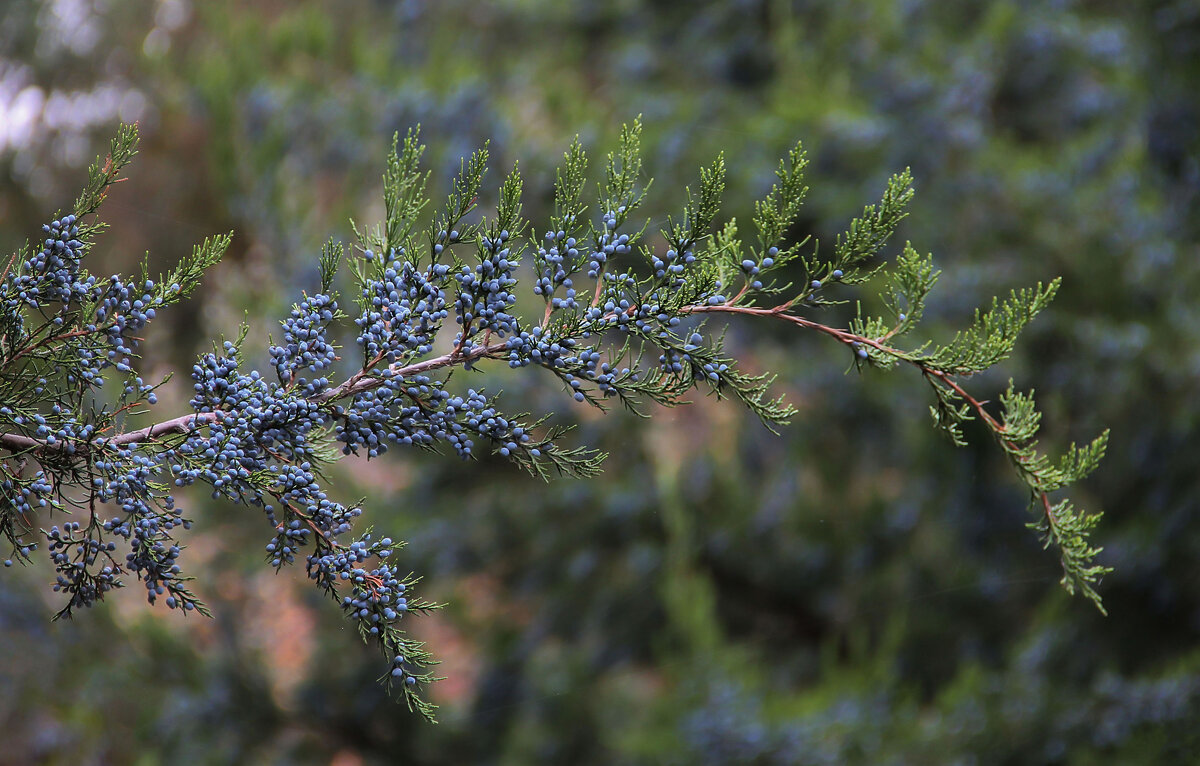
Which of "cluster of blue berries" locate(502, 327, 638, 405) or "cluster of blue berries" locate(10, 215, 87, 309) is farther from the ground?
"cluster of blue berries" locate(10, 215, 87, 309)

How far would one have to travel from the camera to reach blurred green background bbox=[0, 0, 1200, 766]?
3215 millimetres

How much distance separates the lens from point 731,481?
3.88 metres

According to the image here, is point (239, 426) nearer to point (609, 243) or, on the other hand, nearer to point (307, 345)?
point (307, 345)

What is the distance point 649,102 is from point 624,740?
104 inches

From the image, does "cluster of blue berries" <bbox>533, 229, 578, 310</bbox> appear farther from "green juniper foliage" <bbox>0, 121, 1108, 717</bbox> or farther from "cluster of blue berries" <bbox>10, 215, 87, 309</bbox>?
"cluster of blue berries" <bbox>10, 215, 87, 309</bbox>

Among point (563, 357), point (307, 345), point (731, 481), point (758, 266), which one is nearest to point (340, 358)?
point (307, 345)

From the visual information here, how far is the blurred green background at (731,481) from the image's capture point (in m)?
3.21

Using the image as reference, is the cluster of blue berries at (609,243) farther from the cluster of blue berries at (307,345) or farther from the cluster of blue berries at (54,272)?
the cluster of blue berries at (54,272)

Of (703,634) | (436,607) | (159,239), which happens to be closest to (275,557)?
(436,607)

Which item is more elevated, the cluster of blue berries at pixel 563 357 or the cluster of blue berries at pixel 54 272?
the cluster of blue berries at pixel 54 272

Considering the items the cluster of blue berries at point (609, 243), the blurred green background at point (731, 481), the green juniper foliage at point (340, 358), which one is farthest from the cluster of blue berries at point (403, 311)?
the blurred green background at point (731, 481)

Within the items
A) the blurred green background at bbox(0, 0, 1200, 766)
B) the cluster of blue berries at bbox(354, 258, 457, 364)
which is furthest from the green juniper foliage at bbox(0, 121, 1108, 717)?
the blurred green background at bbox(0, 0, 1200, 766)

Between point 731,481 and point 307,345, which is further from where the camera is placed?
point 731,481

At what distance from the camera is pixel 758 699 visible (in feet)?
10.8
